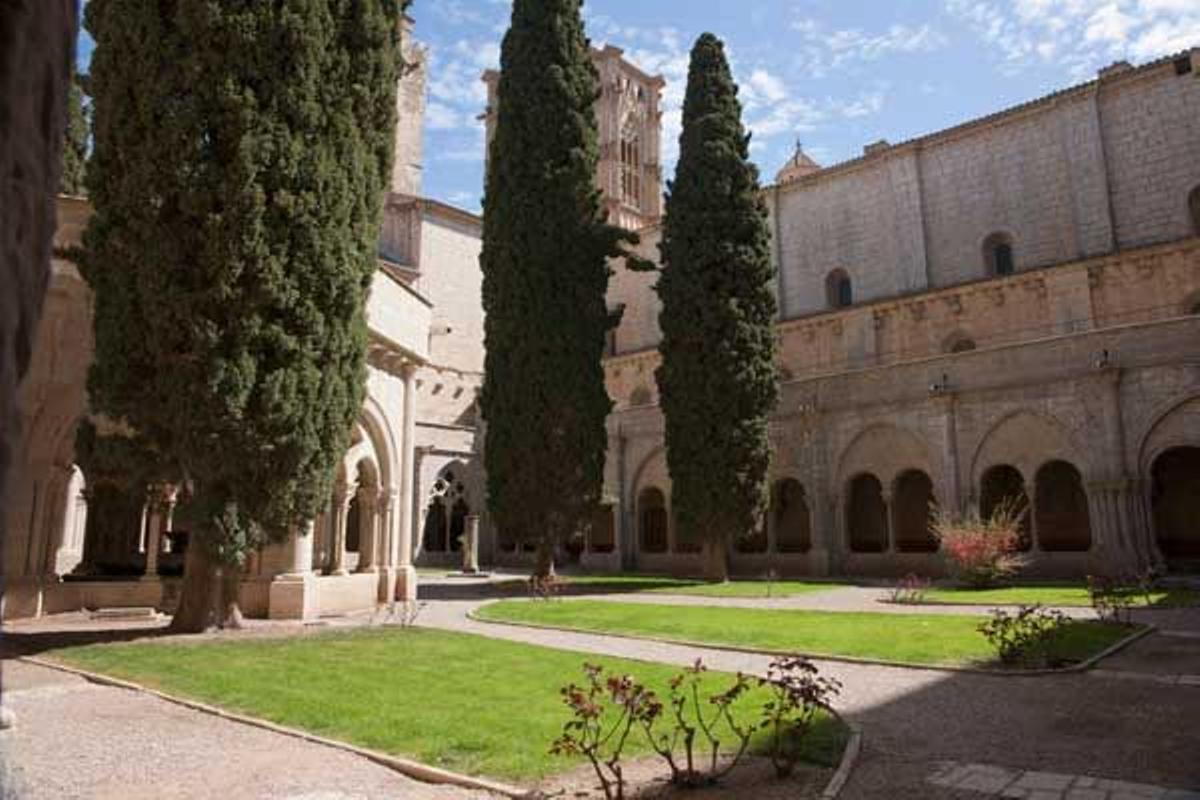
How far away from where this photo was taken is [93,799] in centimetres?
464

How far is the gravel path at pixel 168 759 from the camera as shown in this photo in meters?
4.80

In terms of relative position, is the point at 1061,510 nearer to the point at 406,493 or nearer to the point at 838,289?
the point at 838,289

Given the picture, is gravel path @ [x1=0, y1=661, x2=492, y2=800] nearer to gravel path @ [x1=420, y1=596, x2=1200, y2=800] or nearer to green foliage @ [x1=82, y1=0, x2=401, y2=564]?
gravel path @ [x1=420, y1=596, x2=1200, y2=800]

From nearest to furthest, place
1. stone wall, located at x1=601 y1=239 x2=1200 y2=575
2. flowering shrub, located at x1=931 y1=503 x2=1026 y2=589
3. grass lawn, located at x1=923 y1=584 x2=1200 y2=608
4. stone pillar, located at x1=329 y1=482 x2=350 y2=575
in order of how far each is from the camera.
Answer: grass lawn, located at x1=923 y1=584 x2=1200 y2=608 < stone pillar, located at x1=329 y1=482 x2=350 y2=575 < flowering shrub, located at x1=931 y1=503 x2=1026 y2=589 < stone wall, located at x1=601 y1=239 x2=1200 y2=575

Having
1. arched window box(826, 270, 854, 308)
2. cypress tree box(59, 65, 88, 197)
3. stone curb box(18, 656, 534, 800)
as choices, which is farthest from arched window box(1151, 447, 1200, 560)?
cypress tree box(59, 65, 88, 197)

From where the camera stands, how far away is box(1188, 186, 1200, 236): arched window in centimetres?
2602

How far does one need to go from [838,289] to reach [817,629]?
24.8 metres

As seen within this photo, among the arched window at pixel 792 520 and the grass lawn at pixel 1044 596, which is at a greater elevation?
the arched window at pixel 792 520

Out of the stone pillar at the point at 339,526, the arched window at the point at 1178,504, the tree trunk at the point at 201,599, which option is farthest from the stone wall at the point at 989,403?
the tree trunk at the point at 201,599

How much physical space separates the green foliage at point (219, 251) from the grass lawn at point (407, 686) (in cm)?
173

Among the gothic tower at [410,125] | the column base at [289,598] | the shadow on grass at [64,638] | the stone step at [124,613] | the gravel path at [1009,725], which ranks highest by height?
the gothic tower at [410,125]

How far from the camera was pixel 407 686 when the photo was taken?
7.70 metres

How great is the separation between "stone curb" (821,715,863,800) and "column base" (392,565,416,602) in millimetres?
11326

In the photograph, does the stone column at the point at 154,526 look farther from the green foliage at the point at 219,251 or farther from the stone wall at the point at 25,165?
the stone wall at the point at 25,165
